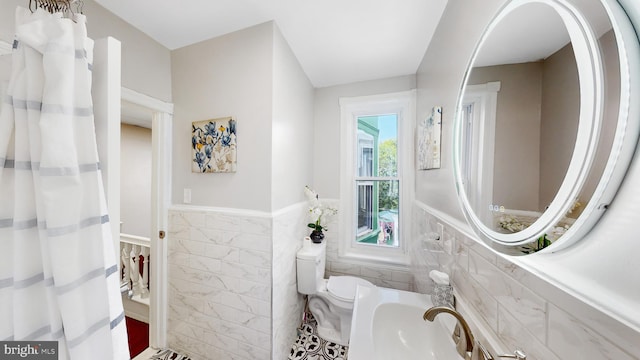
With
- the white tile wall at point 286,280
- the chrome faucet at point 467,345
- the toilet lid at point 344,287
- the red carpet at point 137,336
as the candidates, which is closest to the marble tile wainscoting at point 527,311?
the chrome faucet at point 467,345

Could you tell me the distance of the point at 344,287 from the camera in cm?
172

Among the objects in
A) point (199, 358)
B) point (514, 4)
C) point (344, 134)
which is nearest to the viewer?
point (514, 4)

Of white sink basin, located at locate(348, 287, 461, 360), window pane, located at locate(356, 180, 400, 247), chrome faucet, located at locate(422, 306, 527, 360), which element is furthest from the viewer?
window pane, located at locate(356, 180, 400, 247)

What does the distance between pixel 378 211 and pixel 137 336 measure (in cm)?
253

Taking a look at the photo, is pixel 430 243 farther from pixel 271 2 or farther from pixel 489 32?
pixel 271 2

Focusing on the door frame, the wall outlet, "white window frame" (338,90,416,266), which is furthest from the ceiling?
the wall outlet

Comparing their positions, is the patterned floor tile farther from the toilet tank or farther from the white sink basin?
the white sink basin

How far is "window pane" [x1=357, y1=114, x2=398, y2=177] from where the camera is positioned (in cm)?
Answer: 211

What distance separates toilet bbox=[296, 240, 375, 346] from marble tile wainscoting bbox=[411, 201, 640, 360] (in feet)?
2.97

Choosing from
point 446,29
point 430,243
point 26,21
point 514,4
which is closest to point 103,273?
point 26,21

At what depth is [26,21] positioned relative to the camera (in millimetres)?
496

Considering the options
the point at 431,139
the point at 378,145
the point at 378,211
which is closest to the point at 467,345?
the point at 431,139

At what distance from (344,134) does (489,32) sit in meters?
1.43

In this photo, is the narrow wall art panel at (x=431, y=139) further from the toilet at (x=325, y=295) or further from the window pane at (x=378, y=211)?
the toilet at (x=325, y=295)
